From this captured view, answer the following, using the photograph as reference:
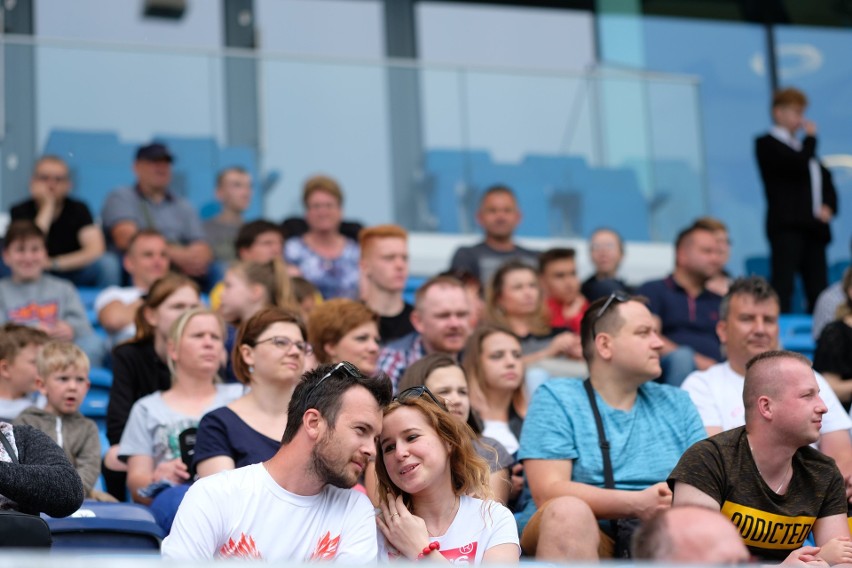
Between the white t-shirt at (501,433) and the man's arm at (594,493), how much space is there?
60cm

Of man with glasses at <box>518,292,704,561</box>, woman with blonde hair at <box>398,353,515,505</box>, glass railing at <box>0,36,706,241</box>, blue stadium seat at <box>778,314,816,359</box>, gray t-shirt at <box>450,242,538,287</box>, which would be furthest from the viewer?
glass railing at <box>0,36,706,241</box>

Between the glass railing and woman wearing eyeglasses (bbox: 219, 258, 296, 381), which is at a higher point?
the glass railing

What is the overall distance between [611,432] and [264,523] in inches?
59.9

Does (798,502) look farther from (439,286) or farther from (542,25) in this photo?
(542,25)

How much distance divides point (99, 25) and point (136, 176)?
1915mm

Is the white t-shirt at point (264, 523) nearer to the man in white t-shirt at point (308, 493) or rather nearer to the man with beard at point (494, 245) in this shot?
the man in white t-shirt at point (308, 493)

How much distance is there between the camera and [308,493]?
4.07 m

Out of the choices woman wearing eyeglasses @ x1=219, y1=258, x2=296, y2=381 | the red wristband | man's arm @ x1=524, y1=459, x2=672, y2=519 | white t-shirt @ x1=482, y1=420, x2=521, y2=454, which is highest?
woman wearing eyeglasses @ x1=219, y1=258, x2=296, y2=381

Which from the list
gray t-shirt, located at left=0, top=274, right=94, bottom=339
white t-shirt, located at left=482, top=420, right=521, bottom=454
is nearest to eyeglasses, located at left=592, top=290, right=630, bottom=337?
white t-shirt, located at left=482, top=420, right=521, bottom=454

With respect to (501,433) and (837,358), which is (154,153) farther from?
(837,358)

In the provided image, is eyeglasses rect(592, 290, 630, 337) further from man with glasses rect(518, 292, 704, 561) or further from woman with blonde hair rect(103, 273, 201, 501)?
woman with blonde hair rect(103, 273, 201, 501)

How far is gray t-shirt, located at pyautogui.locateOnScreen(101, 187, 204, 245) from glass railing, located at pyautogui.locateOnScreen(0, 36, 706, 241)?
0.28 meters

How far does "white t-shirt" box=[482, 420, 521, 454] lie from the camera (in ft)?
18.5

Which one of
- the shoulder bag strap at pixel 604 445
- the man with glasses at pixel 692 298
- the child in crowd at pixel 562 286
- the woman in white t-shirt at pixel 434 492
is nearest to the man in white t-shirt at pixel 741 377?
the shoulder bag strap at pixel 604 445
